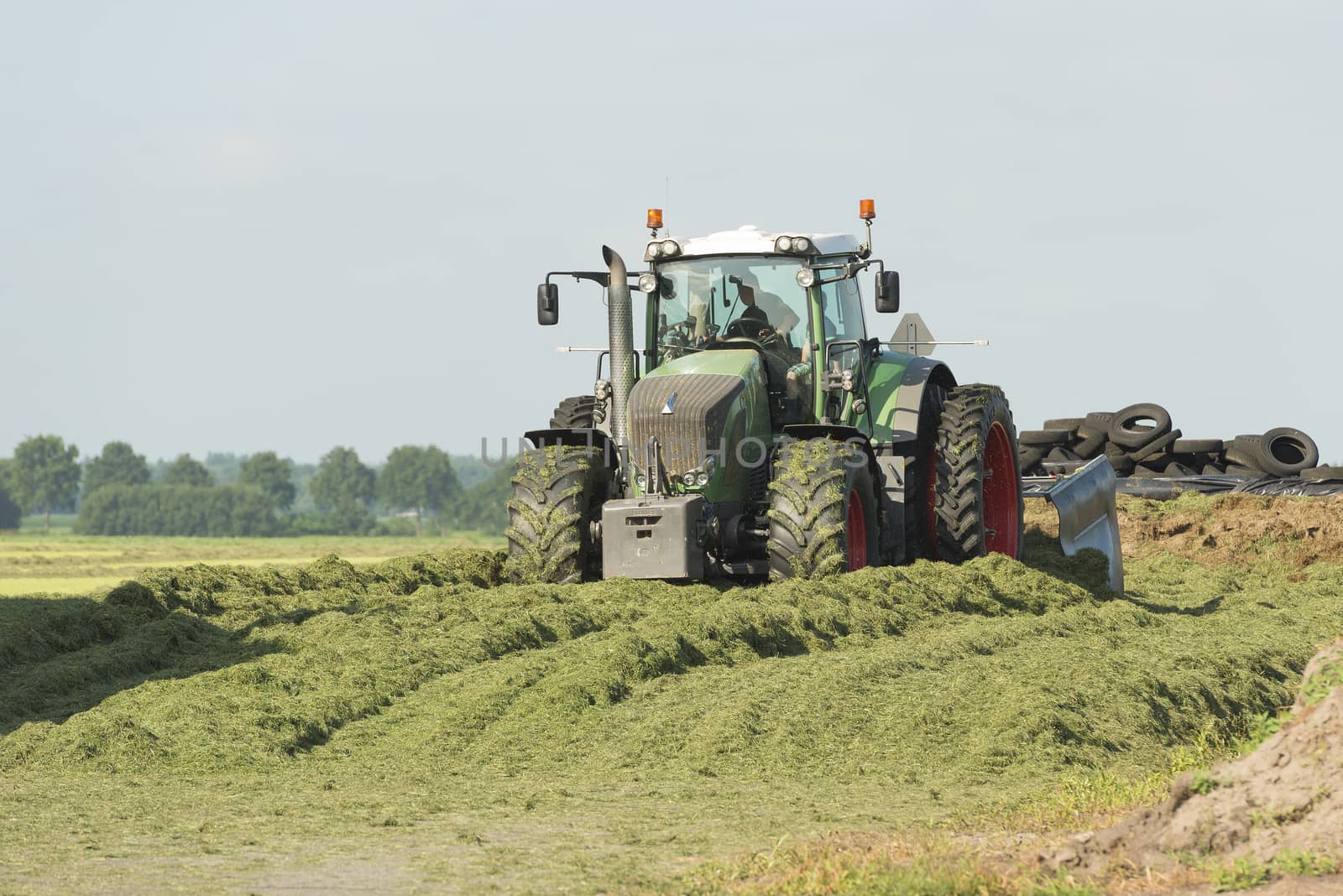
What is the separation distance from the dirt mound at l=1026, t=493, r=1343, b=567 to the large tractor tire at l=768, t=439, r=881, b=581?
21.1 ft

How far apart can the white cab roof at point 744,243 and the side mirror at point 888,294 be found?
49cm

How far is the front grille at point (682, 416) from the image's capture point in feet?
38.2

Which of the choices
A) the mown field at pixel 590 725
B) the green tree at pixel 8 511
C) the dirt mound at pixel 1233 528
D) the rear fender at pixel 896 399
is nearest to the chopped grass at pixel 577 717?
the mown field at pixel 590 725

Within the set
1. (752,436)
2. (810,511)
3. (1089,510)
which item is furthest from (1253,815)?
(1089,510)

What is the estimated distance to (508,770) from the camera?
7.56 m

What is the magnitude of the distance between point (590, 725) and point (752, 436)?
14.5 feet

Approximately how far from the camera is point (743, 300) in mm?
12961

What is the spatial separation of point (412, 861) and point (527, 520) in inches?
251

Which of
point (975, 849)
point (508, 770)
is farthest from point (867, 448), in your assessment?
point (975, 849)

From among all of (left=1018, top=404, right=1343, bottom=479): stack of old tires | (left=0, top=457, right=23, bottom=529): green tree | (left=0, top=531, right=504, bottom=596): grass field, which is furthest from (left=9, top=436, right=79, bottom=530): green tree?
(left=1018, top=404, right=1343, bottom=479): stack of old tires

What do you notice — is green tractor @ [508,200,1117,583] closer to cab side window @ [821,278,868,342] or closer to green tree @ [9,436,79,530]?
cab side window @ [821,278,868,342]

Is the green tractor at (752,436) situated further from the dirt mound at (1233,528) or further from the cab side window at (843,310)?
the dirt mound at (1233,528)

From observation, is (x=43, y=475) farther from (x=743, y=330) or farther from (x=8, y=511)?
(x=743, y=330)

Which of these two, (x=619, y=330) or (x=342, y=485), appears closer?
(x=619, y=330)
